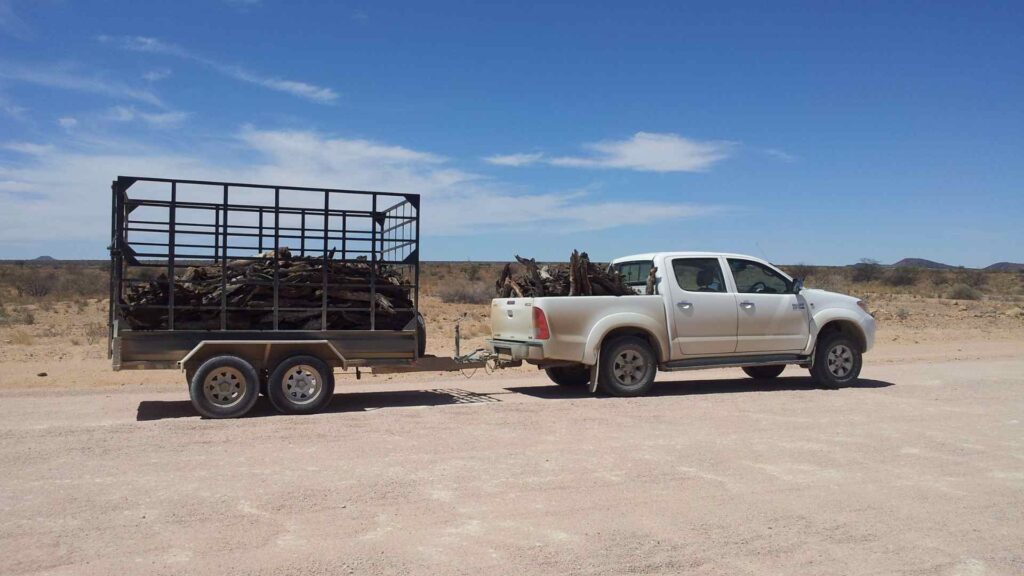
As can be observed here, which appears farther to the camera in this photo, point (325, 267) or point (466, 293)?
point (466, 293)

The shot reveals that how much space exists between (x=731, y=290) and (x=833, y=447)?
4.47 meters

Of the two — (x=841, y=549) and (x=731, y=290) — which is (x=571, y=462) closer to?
(x=841, y=549)

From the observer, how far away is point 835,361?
13.1m

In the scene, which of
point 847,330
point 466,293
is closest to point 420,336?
point 847,330

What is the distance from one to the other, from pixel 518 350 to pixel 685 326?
2430mm

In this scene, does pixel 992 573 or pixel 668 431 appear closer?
pixel 992 573

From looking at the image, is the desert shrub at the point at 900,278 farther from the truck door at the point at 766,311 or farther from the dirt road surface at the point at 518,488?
the dirt road surface at the point at 518,488

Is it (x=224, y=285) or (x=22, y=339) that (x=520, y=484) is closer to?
(x=224, y=285)

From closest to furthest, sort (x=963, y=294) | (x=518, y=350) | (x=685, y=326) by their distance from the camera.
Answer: (x=518, y=350)
(x=685, y=326)
(x=963, y=294)

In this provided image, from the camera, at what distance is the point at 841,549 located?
5457mm

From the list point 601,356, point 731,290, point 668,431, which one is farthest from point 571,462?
point 731,290

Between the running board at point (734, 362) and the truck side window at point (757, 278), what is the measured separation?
98 cm

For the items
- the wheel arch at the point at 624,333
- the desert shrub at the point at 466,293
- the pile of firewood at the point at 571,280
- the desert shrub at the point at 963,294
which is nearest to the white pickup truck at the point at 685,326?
the wheel arch at the point at 624,333

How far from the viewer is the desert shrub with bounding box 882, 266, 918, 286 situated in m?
63.8
